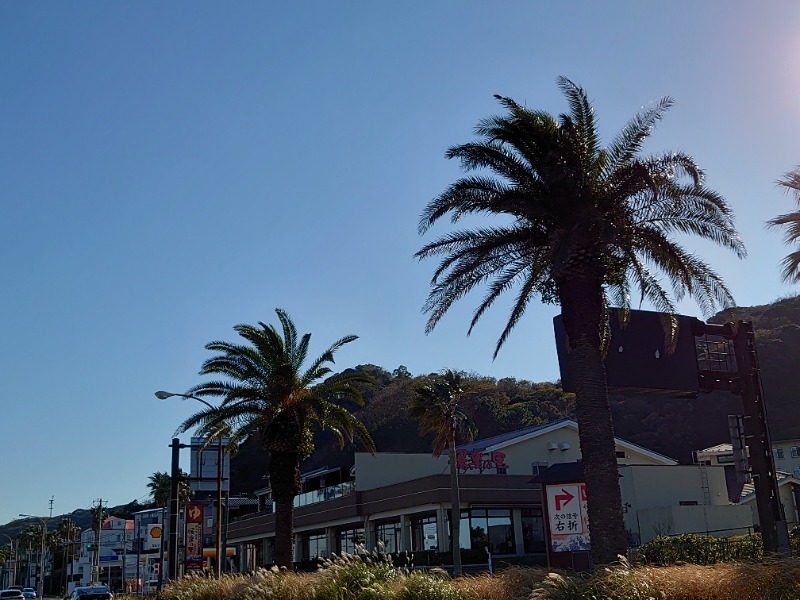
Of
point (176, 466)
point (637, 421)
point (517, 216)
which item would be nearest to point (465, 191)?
point (517, 216)

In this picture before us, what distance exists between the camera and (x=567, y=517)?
1267 inches

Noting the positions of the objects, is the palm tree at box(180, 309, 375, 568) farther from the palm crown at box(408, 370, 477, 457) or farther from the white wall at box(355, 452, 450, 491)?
the white wall at box(355, 452, 450, 491)

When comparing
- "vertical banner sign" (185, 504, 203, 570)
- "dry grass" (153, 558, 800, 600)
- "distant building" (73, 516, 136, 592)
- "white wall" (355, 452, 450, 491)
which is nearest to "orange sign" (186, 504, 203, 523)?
"vertical banner sign" (185, 504, 203, 570)

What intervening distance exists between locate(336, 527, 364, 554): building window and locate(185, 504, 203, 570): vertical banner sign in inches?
526

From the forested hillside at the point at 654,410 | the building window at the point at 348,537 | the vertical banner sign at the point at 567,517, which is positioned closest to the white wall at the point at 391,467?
the building window at the point at 348,537

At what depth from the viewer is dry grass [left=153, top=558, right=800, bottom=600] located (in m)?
10.4

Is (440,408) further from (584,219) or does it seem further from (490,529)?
(584,219)

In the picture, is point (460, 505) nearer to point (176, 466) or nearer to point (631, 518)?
point (631, 518)

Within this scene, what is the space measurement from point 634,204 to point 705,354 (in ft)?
28.2

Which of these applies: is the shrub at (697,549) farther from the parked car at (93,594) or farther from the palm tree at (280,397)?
the parked car at (93,594)

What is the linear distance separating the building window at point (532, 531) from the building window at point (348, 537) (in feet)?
40.9

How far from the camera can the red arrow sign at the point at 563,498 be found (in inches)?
1270

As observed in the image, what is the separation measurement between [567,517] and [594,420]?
15599 millimetres

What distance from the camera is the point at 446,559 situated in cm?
4416
